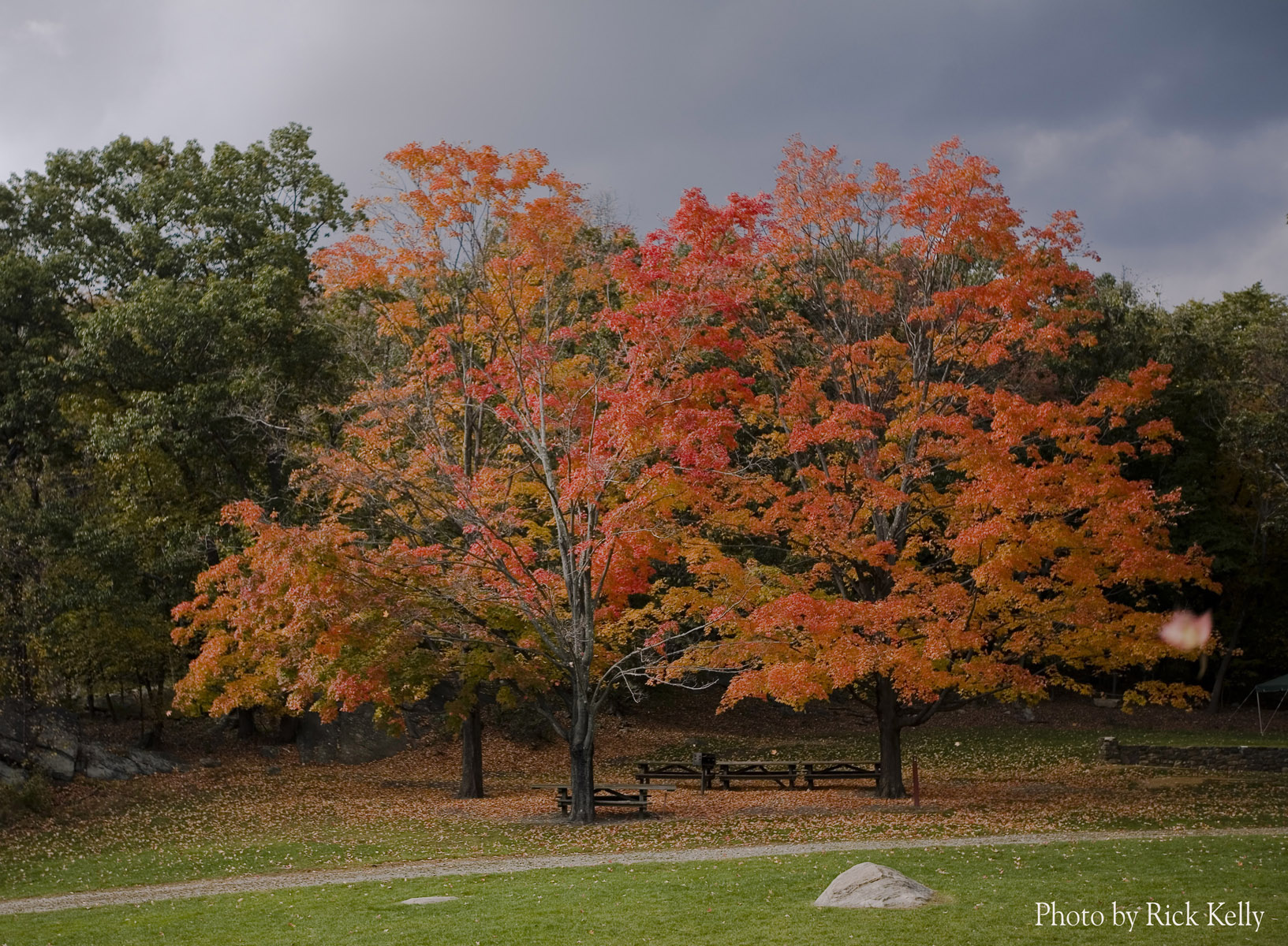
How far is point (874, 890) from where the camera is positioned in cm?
→ 938

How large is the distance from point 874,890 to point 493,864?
5.68 m

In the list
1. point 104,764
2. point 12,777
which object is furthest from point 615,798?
point 104,764

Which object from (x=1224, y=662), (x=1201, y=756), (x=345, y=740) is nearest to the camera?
(x=1201, y=756)

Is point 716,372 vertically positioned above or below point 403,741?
above

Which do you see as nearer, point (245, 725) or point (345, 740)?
point (345, 740)

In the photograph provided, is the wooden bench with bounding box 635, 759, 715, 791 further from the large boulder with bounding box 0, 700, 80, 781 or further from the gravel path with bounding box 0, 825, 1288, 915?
the large boulder with bounding box 0, 700, 80, 781

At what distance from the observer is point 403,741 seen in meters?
→ 28.7

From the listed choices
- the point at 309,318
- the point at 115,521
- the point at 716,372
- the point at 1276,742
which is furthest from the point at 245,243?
the point at 1276,742

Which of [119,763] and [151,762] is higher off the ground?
[119,763]

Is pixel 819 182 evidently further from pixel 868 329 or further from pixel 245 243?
pixel 245 243

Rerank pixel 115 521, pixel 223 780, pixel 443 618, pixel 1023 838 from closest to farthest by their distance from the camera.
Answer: pixel 1023 838, pixel 443 618, pixel 223 780, pixel 115 521

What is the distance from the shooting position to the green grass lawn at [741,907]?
8547mm

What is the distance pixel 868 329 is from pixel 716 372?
2.90m

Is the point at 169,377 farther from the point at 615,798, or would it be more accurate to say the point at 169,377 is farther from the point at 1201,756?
the point at 1201,756
